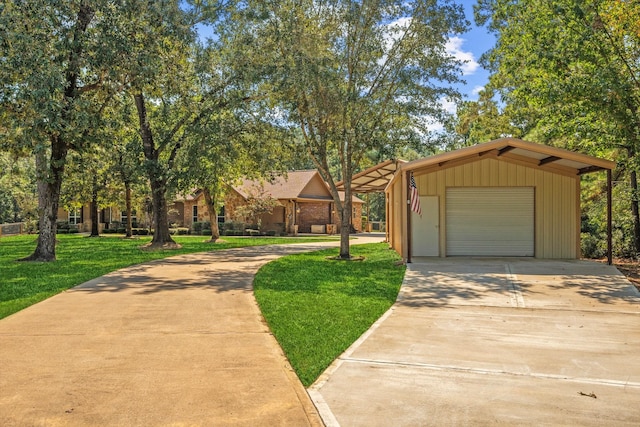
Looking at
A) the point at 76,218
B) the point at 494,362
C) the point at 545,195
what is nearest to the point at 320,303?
the point at 494,362

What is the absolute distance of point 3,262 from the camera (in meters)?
14.2

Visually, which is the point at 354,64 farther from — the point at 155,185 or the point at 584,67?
the point at 155,185

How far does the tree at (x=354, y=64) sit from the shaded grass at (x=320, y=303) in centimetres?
389

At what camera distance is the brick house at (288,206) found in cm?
3394

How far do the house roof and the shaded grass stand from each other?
19744mm

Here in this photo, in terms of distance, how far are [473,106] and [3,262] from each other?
19.4 meters

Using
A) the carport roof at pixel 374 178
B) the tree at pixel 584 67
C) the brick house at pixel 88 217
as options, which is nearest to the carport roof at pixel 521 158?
the carport roof at pixel 374 178

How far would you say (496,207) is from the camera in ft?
48.8

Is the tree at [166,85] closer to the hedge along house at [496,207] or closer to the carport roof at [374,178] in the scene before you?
the carport roof at [374,178]

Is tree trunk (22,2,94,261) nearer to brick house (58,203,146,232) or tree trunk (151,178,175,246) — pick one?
tree trunk (151,178,175,246)

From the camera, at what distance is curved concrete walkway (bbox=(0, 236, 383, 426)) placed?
3609 mm

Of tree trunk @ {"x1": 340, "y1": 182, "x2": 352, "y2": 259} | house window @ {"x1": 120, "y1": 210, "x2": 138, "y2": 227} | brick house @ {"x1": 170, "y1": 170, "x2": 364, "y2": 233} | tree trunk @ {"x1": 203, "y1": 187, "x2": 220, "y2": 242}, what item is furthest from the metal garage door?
house window @ {"x1": 120, "y1": 210, "x2": 138, "y2": 227}

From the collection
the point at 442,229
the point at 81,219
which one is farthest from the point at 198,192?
the point at 442,229

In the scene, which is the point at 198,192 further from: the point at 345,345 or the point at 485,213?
the point at 345,345
